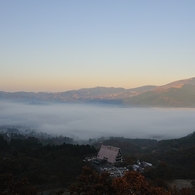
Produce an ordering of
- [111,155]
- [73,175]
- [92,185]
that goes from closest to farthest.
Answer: [92,185]
[73,175]
[111,155]

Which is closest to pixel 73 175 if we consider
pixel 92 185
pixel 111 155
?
pixel 111 155

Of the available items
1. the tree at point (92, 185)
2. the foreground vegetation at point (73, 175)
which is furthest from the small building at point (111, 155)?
the tree at point (92, 185)

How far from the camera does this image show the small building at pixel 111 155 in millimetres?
22766

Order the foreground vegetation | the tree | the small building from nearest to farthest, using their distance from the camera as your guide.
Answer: the foreground vegetation
the tree
the small building

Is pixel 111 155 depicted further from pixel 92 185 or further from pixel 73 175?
pixel 92 185

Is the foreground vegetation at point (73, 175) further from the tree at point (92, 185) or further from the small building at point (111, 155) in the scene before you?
the small building at point (111, 155)

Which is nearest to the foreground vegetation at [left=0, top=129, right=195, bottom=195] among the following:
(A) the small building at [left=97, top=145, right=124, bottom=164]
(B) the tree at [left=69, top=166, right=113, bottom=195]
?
(B) the tree at [left=69, top=166, right=113, bottom=195]

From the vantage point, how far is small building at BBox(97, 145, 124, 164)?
22.8 metres

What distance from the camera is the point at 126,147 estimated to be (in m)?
51.4

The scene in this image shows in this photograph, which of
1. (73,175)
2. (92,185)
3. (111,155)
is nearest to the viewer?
(92,185)

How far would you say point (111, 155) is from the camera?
2328 cm

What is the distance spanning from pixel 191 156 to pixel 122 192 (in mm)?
27585

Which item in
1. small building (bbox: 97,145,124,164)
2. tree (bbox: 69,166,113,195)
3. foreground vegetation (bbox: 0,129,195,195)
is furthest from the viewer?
small building (bbox: 97,145,124,164)

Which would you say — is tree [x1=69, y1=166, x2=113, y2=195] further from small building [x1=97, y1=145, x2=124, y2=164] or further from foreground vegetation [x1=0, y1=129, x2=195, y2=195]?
small building [x1=97, y1=145, x2=124, y2=164]
